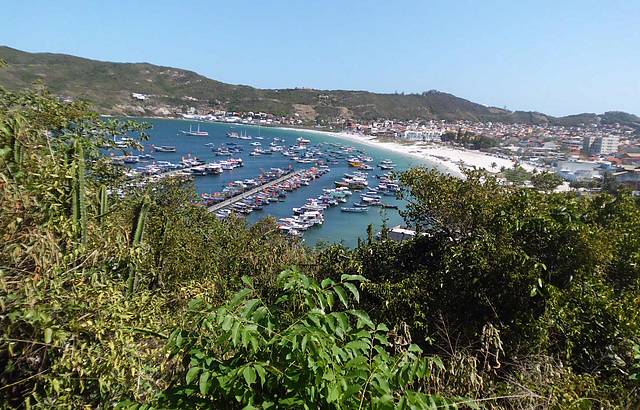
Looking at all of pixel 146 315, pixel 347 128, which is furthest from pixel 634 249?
pixel 347 128

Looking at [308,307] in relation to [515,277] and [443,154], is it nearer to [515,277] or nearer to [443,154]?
[515,277]

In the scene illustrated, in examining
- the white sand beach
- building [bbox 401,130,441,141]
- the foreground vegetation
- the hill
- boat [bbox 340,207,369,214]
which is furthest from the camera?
building [bbox 401,130,441,141]

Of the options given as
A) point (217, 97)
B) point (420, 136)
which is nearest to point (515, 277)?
point (420, 136)

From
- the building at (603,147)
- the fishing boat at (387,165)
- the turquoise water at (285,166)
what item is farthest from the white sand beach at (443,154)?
the building at (603,147)

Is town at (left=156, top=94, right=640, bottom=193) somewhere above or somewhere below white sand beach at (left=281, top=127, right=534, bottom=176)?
above

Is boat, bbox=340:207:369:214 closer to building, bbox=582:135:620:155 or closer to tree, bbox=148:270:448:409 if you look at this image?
tree, bbox=148:270:448:409

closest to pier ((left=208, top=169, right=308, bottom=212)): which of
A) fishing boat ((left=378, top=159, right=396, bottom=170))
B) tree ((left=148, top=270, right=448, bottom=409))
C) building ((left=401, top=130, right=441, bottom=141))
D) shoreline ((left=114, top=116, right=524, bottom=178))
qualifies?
fishing boat ((left=378, top=159, right=396, bottom=170))

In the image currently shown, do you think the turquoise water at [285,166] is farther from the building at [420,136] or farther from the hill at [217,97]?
the building at [420,136]
